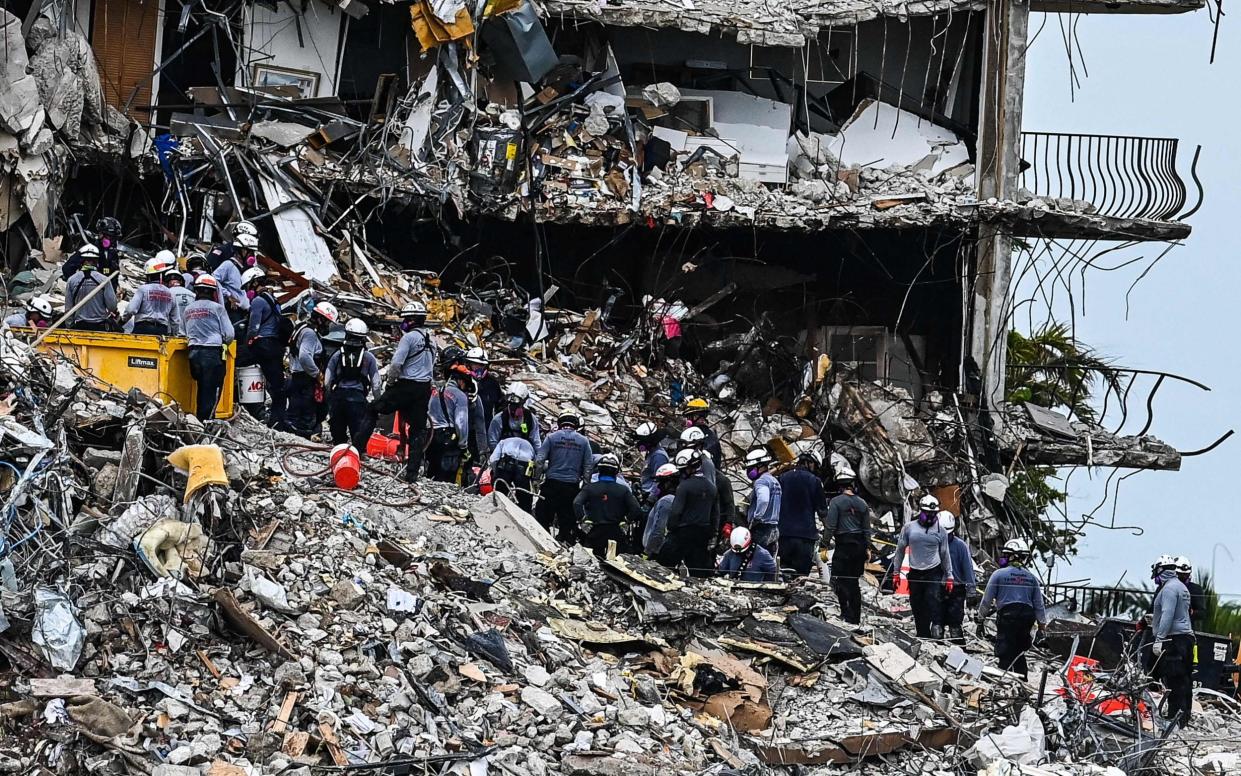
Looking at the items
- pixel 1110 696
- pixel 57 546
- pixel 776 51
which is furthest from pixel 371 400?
pixel 776 51

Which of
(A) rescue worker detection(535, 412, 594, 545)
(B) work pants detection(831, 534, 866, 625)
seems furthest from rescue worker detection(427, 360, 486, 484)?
(B) work pants detection(831, 534, 866, 625)

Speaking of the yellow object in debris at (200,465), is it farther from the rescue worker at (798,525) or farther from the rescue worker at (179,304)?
the rescue worker at (798,525)

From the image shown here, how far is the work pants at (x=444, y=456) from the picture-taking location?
15.8m

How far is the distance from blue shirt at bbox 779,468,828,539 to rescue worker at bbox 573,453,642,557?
1.46 m

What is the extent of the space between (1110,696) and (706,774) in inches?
158

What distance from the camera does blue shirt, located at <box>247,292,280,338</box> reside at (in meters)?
15.8

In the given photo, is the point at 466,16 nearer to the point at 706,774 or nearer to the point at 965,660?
the point at 965,660

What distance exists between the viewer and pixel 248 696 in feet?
36.6

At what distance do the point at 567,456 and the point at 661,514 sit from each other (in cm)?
96

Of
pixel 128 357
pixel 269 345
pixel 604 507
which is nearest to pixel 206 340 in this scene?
pixel 128 357

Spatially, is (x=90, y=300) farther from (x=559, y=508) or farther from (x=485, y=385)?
(x=559, y=508)

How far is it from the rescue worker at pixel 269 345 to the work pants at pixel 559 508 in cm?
253

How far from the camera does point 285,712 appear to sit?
11000mm

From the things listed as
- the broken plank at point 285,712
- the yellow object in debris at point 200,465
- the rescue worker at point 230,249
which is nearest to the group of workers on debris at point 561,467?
the rescue worker at point 230,249
